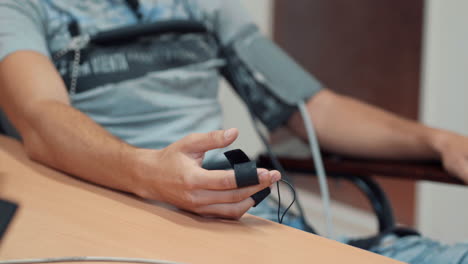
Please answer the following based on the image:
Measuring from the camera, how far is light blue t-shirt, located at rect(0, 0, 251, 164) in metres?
0.76

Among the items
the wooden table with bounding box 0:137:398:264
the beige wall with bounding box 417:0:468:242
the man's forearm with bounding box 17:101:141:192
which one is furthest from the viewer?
the beige wall with bounding box 417:0:468:242

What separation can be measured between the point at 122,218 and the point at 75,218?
0.19 ft

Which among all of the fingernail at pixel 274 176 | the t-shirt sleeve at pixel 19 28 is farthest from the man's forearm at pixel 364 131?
the t-shirt sleeve at pixel 19 28

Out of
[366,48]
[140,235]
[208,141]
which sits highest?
[366,48]

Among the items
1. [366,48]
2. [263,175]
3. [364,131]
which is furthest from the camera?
[366,48]

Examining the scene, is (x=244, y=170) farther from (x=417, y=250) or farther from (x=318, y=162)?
(x=318, y=162)

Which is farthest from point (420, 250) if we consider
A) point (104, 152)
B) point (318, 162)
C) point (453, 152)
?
point (104, 152)

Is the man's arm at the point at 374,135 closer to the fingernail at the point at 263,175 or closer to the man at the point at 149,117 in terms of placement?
the man at the point at 149,117

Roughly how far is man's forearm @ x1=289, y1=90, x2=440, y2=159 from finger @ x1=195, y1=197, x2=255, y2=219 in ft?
1.64

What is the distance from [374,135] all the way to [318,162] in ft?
0.45

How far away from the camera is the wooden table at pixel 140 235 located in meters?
0.43

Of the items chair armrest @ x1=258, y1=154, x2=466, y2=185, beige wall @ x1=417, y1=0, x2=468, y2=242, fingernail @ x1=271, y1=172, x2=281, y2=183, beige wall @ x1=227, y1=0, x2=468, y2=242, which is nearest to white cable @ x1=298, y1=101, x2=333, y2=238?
chair armrest @ x1=258, y1=154, x2=466, y2=185

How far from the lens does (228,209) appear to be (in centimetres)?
50

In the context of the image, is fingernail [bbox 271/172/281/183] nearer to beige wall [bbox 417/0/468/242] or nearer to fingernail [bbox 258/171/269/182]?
fingernail [bbox 258/171/269/182]
